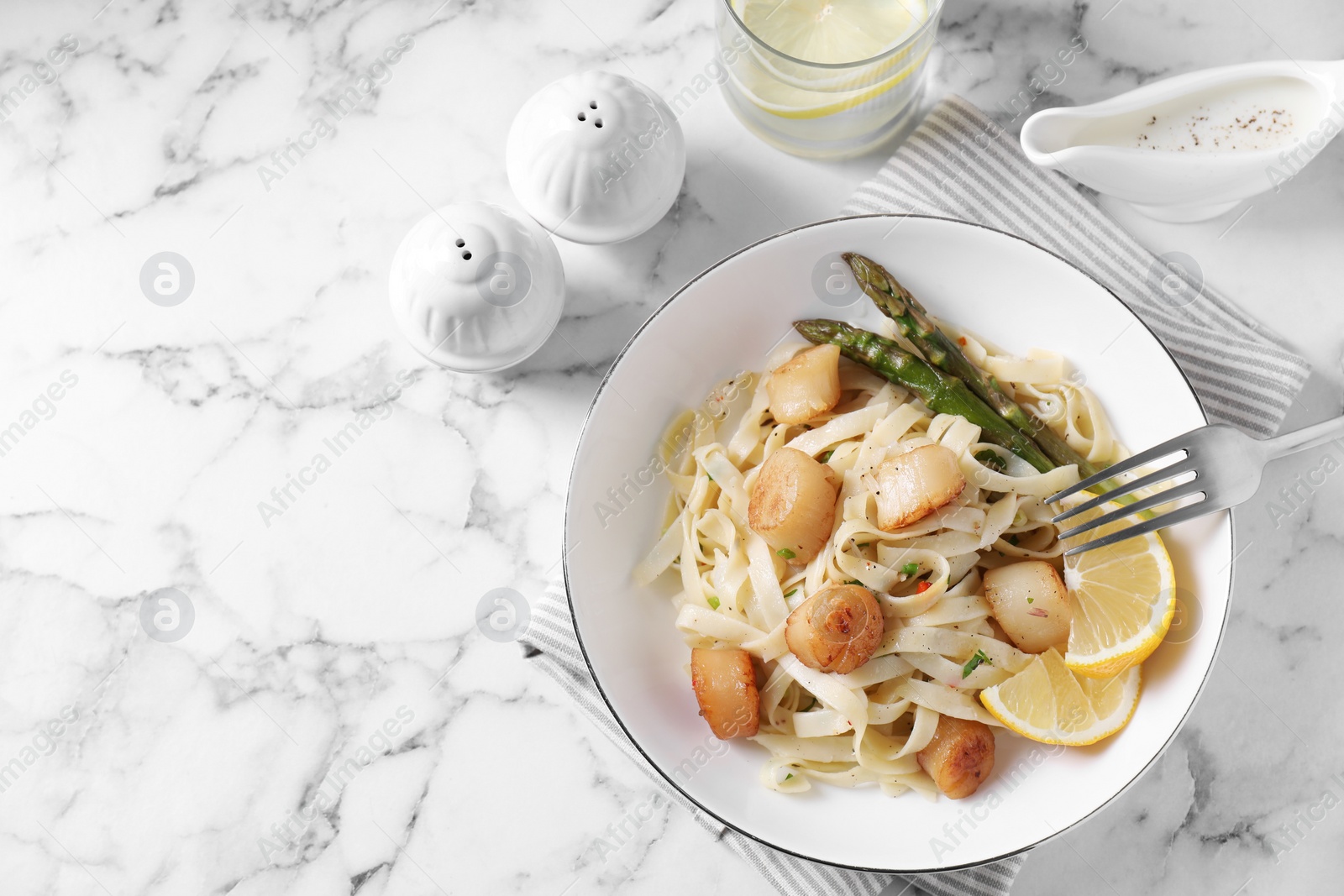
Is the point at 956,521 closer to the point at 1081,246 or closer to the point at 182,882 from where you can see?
the point at 1081,246

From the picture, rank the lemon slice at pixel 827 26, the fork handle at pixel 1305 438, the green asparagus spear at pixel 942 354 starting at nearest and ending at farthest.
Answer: the fork handle at pixel 1305 438
the green asparagus spear at pixel 942 354
the lemon slice at pixel 827 26

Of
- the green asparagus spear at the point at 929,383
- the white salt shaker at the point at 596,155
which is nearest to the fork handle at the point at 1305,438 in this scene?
the green asparagus spear at the point at 929,383

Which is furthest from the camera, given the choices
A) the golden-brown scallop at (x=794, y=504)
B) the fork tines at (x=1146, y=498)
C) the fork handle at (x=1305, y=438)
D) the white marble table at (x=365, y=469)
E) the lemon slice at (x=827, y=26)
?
the white marble table at (x=365, y=469)

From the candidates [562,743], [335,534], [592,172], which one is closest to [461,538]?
[335,534]

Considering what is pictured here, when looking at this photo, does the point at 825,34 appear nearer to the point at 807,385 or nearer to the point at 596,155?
the point at 596,155

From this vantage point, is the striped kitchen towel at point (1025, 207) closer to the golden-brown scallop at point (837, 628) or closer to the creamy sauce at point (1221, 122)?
the creamy sauce at point (1221, 122)

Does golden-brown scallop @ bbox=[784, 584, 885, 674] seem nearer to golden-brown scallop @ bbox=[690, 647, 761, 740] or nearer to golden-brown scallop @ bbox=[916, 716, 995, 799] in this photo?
golden-brown scallop @ bbox=[690, 647, 761, 740]

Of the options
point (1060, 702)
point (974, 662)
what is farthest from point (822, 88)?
point (1060, 702)
